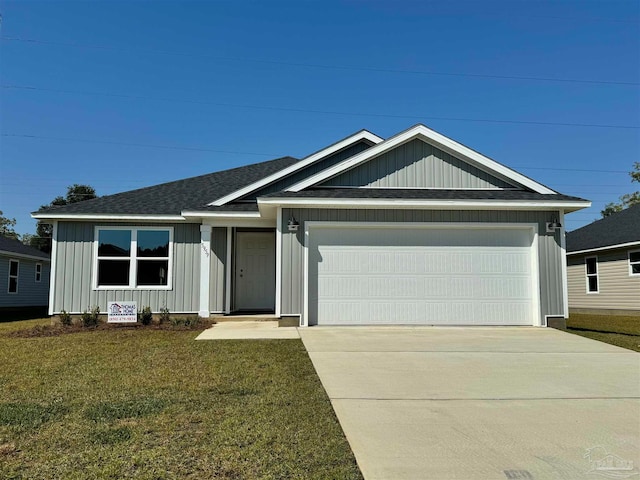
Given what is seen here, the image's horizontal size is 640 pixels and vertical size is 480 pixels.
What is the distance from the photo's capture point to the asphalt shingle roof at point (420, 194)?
33.5 feet

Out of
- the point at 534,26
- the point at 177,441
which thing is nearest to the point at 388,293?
the point at 177,441

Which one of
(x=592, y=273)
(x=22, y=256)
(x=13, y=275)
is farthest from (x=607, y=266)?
(x=13, y=275)

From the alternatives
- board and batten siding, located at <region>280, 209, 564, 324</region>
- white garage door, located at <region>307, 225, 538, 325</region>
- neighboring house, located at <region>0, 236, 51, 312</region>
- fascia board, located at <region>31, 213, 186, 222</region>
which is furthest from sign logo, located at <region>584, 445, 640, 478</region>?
neighboring house, located at <region>0, 236, 51, 312</region>

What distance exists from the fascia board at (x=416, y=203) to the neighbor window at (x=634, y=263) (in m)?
9.47

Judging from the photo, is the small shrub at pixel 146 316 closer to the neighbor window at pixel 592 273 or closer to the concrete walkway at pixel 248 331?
the concrete walkway at pixel 248 331

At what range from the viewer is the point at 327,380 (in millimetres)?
5566

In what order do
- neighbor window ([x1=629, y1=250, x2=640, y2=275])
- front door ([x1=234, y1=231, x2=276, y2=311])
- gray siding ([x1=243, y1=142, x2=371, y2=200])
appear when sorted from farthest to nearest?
1. neighbor window ([x1=629, y1=250, x2=640, y2=275])
2. front door ([x1=234, y1=231, x2=276, y2=311])
3. gray siding ([x1=243, y1=142, x2=371, y2=200])

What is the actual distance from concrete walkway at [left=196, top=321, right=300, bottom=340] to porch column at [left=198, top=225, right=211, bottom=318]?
1.12 metres

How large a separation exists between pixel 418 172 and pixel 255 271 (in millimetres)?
5565

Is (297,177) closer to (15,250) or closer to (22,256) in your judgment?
(15,250)

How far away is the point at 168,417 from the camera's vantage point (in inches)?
161

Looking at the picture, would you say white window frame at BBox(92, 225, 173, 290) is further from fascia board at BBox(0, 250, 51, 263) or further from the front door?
fascia board at BBox(0, 250, 51, 263)

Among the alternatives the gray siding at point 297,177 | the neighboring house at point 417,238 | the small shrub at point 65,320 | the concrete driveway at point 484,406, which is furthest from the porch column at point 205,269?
the concrete driveway at point 484,406

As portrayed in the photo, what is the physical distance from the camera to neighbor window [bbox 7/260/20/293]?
20422 millimetres
